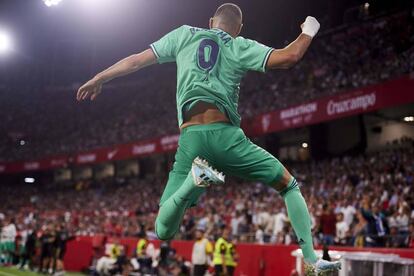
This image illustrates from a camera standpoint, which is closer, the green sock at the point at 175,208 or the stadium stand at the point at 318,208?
the green sock at the point at 175,208

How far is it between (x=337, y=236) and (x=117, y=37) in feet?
94.7

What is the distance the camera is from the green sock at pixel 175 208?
4020mm

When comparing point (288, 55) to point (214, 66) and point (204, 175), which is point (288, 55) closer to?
point (214, 66)

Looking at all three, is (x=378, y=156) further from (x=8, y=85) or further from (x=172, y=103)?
(x=8, y=85)

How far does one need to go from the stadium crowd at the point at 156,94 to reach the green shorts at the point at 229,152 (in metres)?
17.6

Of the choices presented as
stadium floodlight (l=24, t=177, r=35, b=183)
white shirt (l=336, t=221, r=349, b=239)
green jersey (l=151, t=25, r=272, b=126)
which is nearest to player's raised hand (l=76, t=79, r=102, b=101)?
green jersey (l=151, t=25, r=272, b=126)

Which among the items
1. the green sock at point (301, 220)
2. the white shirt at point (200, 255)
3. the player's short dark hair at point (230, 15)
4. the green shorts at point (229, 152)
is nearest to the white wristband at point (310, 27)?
the player's short dark hair at point (230, 15)

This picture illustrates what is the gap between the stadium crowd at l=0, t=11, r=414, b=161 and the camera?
→ 76.9ft

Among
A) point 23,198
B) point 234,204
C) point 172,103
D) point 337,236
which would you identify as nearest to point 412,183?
point 337,236

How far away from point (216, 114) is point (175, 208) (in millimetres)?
738

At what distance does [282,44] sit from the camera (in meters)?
28.5

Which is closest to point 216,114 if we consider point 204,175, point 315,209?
point 204,175

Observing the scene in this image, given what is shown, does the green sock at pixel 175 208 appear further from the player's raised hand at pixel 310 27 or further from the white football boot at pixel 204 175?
the player's raised hand at pixel 310 27

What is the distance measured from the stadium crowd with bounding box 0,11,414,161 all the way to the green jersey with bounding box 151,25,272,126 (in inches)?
689
